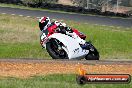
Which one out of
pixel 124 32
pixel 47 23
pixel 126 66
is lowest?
pixel 124 32

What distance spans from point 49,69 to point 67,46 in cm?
306

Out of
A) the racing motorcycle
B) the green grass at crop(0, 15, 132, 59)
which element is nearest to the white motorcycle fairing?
the racing motorcycle

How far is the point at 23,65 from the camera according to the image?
11086mm

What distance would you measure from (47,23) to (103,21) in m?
24.9

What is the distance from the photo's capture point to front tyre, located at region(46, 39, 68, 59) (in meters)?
14.1

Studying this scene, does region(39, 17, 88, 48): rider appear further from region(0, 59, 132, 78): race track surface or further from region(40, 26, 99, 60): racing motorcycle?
region(0, 59, 132, 78): race track surface

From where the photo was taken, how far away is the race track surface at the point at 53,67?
10451 mm

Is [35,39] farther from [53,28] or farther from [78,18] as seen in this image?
[53,28]

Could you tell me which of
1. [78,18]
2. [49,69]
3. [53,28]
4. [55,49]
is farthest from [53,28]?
[78,18]

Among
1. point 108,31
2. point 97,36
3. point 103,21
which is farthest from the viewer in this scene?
point 103,21

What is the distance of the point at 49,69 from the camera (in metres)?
10.9

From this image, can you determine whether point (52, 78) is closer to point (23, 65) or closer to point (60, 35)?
point (23, 65)

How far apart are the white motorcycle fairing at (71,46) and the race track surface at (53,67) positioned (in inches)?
78.4

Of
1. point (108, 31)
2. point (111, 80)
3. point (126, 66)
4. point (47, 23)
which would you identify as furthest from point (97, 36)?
point (111, 80)
